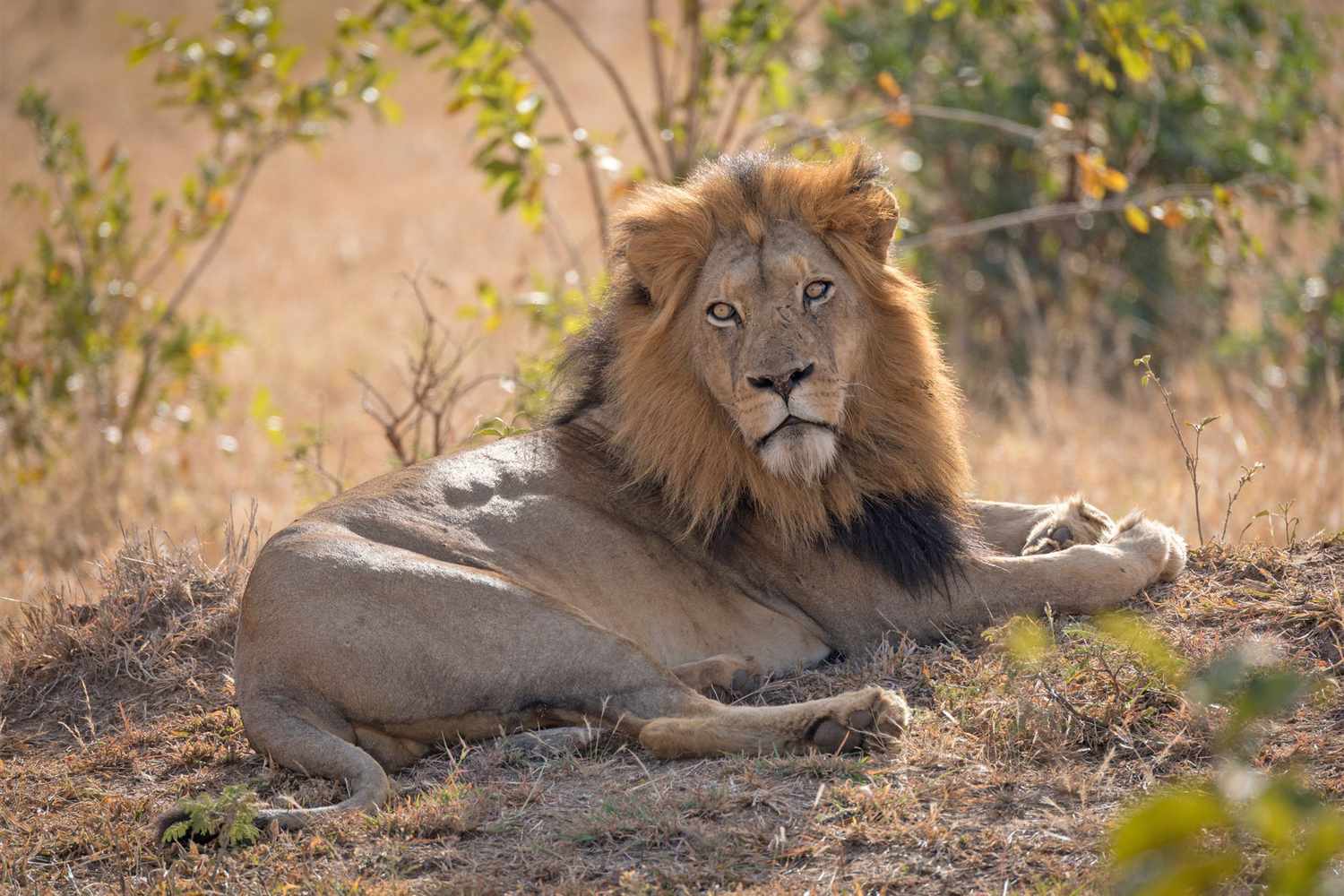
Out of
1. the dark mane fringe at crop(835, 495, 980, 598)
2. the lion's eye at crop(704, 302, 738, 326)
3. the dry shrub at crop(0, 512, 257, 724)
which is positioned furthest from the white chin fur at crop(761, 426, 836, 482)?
the dry shrub at crop(0, 512, 257, 724)

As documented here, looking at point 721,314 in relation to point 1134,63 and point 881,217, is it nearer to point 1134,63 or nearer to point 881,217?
point 881,217

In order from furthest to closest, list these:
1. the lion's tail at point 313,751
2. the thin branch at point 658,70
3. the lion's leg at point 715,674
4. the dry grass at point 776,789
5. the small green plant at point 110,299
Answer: the small green plant at point 110,299 < the thin branch at point 658,70 < the lion's leg at point 715,674 < the lion's tail at point 313,751 < the dry grass at point 776,789

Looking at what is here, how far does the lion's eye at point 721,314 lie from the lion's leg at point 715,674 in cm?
101

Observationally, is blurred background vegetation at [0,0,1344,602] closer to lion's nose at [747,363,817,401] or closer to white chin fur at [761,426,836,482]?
white chin fur at [761,426,836,482]

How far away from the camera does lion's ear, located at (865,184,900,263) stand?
14.4 feet

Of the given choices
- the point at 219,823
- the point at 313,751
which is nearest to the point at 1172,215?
the point at 313,751

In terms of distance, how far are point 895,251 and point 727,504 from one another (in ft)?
8.93

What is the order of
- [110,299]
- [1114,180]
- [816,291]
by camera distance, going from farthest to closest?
[110,299]
[1114,180]
[816,291]

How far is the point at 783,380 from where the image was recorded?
13.1 feet

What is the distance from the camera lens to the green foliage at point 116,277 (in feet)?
24.7

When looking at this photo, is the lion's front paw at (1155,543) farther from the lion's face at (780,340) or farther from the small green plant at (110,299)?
the small green plant at (110,299)

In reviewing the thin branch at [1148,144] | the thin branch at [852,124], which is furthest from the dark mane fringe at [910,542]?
the thin branch at [1148,144]

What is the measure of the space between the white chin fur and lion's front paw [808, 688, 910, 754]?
0.81 m

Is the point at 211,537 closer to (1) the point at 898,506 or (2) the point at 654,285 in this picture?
(2) the point at 654,285
